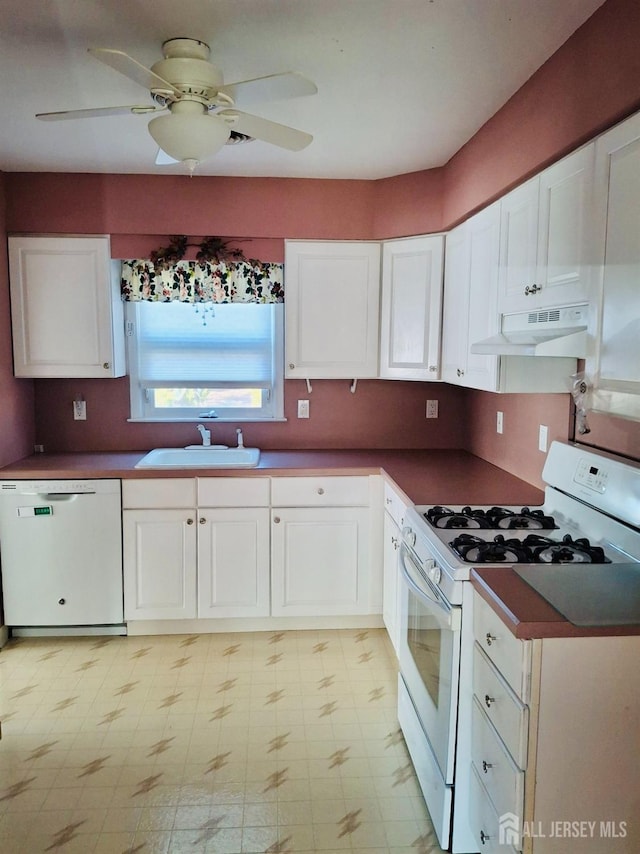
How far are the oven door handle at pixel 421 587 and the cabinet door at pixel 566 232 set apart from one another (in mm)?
961

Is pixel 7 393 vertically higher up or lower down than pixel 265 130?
lower down

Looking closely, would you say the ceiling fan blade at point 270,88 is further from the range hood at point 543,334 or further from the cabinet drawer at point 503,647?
the cabinet drawer at point 503,647

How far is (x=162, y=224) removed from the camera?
11.0ft

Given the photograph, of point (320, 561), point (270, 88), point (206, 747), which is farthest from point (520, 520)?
point (270, 88)

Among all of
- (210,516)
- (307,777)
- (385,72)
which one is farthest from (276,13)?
(307,777)

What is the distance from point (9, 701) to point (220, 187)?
2694mm

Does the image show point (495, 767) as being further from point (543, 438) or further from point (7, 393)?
point (7, 393)

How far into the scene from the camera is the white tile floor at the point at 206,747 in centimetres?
198

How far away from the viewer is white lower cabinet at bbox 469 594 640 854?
1.41 metres

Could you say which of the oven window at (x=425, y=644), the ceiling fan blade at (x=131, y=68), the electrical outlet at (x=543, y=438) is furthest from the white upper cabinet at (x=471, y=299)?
the ceiling fan blade at (x=131, y=68)

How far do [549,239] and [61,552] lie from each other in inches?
104

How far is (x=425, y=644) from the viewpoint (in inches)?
81.5

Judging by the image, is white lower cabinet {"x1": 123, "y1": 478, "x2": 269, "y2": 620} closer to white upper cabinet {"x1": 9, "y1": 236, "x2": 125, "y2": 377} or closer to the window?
the window

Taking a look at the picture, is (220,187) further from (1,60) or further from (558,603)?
(558,603)
